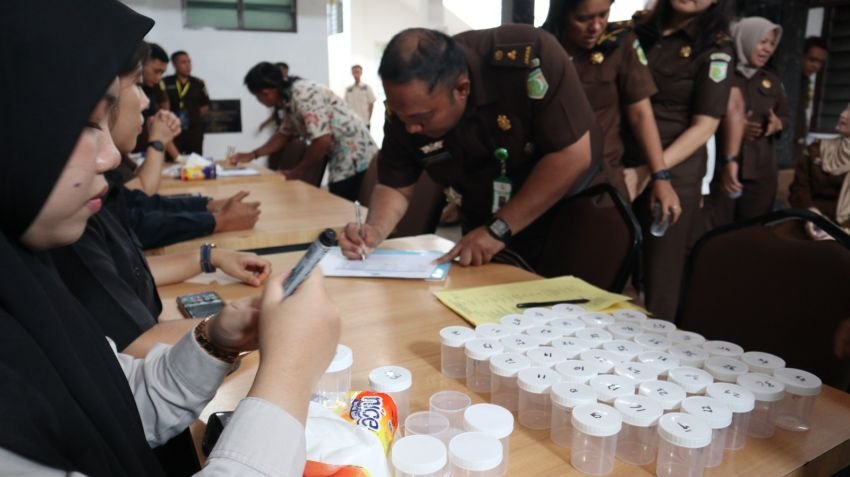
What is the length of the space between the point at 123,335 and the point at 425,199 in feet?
5.33

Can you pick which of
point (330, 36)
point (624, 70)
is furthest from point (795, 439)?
point (330, 36)

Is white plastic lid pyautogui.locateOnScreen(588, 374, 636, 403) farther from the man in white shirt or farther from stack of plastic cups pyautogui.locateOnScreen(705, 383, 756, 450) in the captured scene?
the man in white shirt

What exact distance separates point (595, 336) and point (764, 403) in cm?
26

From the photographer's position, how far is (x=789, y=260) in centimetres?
123

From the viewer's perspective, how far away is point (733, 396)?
77 cm

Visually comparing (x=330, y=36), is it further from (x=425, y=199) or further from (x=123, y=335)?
(x=123, y=335)

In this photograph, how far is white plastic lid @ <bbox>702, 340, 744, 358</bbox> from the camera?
0.90m

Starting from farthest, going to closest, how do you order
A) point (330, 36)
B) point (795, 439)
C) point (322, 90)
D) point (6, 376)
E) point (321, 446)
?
point (330, 36)
point (322, 90)
point (795, 439)
point (321, 446)
point (6, 376)

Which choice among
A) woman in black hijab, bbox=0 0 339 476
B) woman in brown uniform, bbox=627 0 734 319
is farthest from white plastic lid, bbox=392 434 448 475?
woman in brown uniform, bbox=627 0 734 319

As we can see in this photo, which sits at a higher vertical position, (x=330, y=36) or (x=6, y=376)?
(x=330, y=36)

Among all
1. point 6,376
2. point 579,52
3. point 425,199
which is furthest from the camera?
point 425,199

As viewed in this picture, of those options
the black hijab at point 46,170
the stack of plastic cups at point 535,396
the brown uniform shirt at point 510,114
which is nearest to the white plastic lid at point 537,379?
the stack of plastic cups at point 535,396

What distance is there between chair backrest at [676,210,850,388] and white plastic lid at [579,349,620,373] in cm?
51

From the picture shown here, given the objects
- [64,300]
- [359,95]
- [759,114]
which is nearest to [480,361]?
[64,300]
